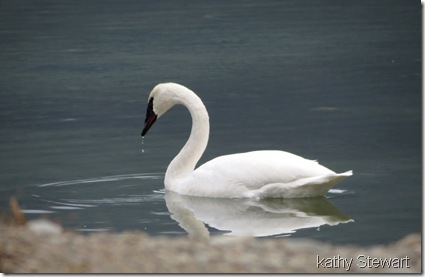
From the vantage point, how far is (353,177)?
1030cm

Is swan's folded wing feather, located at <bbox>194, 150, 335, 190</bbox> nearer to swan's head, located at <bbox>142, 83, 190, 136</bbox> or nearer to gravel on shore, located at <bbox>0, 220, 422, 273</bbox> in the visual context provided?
swan's head, located at <bbox>142, 83, 190, 136</bbox>

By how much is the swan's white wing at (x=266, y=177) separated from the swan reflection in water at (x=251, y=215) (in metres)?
0.08

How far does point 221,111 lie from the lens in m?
14.2

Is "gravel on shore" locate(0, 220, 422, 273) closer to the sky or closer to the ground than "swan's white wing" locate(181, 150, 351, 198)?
closer to the sky

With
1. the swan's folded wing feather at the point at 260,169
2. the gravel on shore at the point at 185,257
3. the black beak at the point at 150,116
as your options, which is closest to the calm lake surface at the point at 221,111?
the swan's folded wing feather at the point at 260,169

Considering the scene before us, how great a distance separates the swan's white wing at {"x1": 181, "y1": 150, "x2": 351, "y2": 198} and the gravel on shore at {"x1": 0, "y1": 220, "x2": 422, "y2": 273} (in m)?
2.57

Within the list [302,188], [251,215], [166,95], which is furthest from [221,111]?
[251,215]

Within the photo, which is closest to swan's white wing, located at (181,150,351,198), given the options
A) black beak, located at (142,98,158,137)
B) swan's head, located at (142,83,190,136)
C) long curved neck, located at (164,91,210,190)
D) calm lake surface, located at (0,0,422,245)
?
calm lake surface, located at (0,0,422,245)

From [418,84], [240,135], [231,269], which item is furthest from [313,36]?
[231,269]

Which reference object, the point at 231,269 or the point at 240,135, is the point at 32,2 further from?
the point at 231,269

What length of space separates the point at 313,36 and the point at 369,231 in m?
13.5

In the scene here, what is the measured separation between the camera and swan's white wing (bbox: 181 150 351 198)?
9312 millimetres

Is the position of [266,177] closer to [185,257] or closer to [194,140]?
[194,140]

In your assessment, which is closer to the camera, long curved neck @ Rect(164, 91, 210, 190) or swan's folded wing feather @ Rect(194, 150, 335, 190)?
swan's folded wing feather @ Rect(194, 150, 335, 190)
